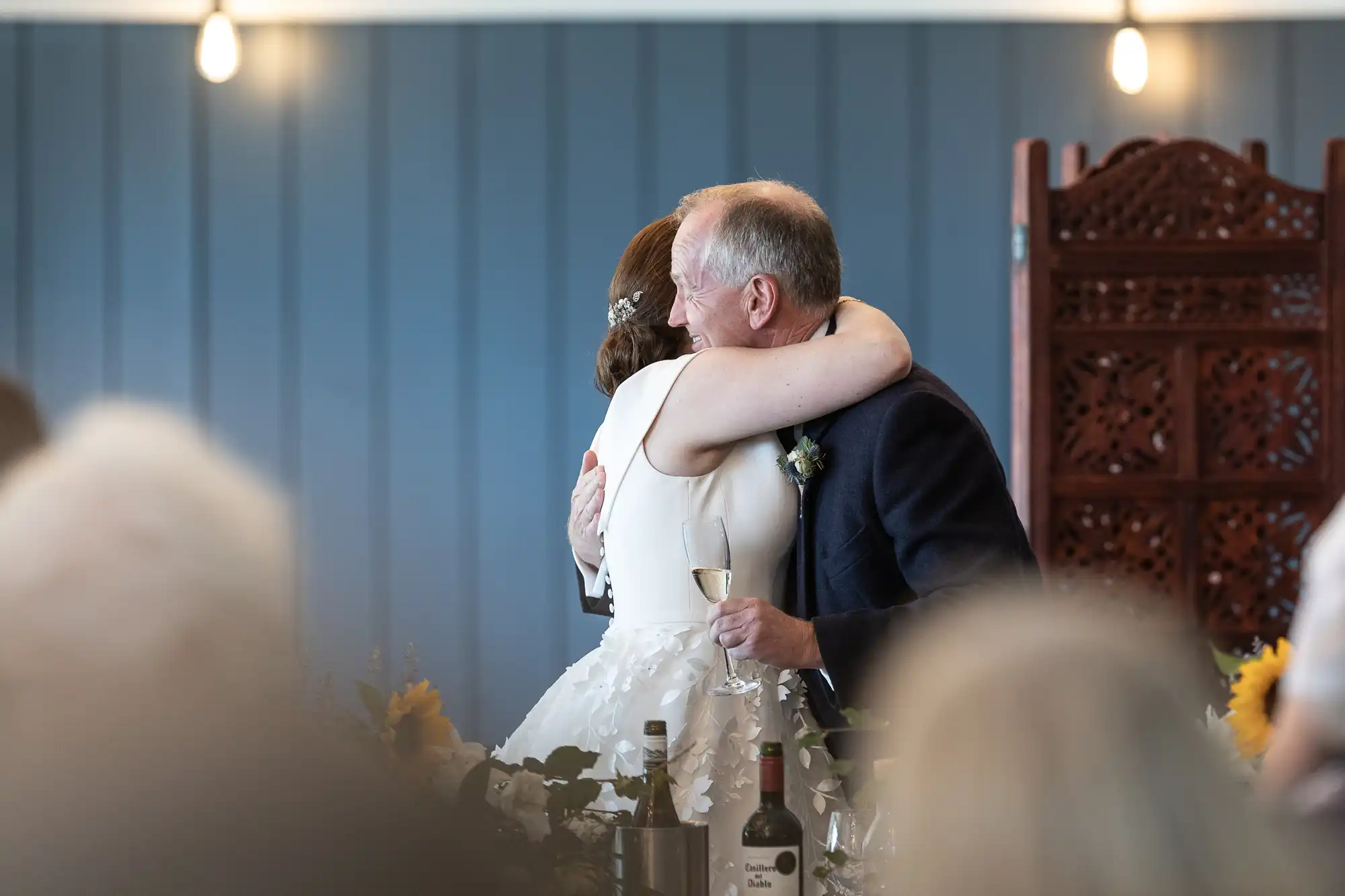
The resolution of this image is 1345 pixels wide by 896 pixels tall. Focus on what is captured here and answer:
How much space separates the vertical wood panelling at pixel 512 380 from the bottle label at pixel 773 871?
2.53 m

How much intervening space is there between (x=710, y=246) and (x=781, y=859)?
89 cm

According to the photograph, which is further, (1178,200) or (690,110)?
(690,110)

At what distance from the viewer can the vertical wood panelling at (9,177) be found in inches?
152

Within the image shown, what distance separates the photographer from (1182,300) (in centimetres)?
343

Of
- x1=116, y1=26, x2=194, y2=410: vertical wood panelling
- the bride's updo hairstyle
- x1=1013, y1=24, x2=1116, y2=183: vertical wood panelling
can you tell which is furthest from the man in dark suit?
x1=116, y1=26, x2=194, y2=410: vertical wood panelling

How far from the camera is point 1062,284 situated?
3426 mm

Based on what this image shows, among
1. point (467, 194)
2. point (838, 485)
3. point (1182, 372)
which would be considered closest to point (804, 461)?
point (838, 485)

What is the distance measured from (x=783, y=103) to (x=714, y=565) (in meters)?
2.37

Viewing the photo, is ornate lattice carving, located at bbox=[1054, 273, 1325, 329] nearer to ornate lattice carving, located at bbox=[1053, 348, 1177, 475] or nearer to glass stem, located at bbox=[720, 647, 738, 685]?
ornate lattice carving, located at bbox=[1053, 348, 1177, 475]

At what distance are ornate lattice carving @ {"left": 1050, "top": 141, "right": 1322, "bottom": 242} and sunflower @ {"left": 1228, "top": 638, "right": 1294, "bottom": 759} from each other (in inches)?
75.3

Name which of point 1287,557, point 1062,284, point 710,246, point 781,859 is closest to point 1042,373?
point 1062,284

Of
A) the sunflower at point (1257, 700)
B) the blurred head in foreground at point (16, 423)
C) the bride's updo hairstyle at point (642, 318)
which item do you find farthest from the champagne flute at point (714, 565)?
the blurred head in foreground at point (16, 423)

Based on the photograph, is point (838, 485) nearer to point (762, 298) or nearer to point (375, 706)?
point (762, 298)

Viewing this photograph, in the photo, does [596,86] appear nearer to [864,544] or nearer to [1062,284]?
[1062,284]
